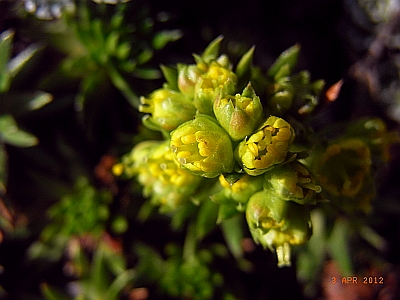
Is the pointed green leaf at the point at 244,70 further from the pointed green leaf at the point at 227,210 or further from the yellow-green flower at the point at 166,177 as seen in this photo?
the pointed green leaf at the point at 227,210

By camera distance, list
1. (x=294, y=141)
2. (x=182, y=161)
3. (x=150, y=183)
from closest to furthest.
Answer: (x=182, y=161) < (x=294, y=141) < (x=150, y=183)

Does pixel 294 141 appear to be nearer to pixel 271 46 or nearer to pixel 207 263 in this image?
pixel 207 263

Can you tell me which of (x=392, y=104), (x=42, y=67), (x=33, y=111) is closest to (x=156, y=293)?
(x=33, y=111)

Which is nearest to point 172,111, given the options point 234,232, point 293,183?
point 293,183

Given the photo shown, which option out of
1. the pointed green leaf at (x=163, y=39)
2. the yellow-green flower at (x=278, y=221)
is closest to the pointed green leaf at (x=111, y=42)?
the pointed green leaf at (x=163, y=39)

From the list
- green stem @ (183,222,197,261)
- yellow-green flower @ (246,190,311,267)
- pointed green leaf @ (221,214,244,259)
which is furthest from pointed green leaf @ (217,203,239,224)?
green stem @ (183,222,197,261)

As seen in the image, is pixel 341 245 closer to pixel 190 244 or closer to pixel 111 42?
pixel 190 244
